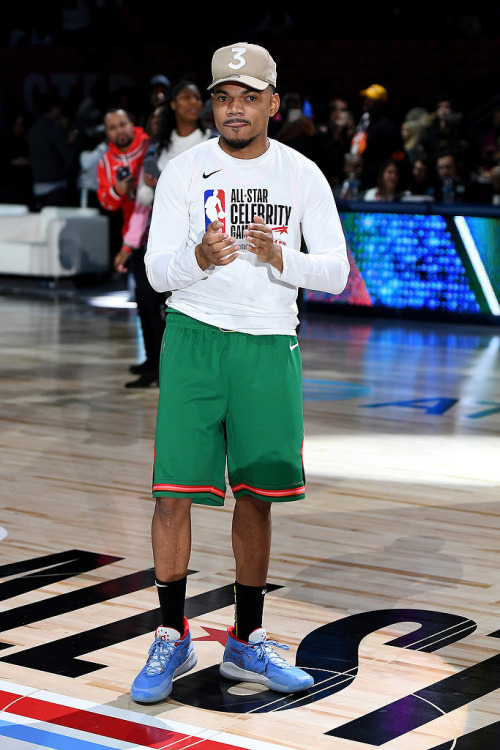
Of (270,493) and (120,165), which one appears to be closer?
(270,493)

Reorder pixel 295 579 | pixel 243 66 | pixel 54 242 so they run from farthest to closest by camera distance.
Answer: pixel 54 242, pixel 295 579, pixel 243 66

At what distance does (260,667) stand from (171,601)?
291 mm

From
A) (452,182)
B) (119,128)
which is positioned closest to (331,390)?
(119,128)

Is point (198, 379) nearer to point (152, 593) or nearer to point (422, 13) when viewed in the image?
point (152, 593)

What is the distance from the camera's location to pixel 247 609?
3.45 m

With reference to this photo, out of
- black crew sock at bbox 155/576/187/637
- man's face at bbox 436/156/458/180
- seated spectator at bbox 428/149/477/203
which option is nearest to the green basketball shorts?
black crew sock at bbox 155/576/187/637

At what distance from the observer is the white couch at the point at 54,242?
1373 cm

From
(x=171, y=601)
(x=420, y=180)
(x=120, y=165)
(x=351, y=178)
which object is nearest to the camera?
(x=171, y=601)

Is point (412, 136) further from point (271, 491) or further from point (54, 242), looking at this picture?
point (271, 491)

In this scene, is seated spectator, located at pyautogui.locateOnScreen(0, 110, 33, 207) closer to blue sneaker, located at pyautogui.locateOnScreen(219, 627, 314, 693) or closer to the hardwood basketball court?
the hardwood basketball court

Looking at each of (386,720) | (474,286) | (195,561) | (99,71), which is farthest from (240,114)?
(99,71)

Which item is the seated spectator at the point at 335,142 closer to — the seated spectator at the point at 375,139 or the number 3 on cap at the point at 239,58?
the seated spectator at the point at 375,139

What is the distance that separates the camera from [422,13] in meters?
17.4

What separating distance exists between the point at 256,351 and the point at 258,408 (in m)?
0.14
